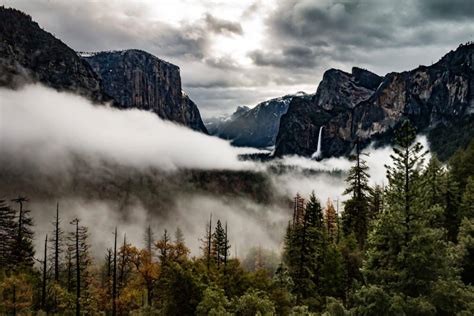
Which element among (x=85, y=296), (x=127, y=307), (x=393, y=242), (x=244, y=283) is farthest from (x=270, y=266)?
(x=393, y=242)

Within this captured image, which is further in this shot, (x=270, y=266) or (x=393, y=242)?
(x=270, y=266)

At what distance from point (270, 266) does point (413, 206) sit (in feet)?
254

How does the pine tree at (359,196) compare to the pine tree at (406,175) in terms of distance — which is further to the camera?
the pine tree at (359,196)

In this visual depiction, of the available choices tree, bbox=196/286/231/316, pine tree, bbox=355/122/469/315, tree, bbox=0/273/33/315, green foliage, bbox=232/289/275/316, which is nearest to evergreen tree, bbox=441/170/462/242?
pine tree, bbox=355/122/469/315

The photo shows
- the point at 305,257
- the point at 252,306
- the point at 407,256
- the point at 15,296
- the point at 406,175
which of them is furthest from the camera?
the point at 15,296

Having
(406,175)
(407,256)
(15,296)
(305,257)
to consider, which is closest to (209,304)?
(407,256)

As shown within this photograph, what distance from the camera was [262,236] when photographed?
173 meters

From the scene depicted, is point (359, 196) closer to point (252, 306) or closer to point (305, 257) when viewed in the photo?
point (305, 257)

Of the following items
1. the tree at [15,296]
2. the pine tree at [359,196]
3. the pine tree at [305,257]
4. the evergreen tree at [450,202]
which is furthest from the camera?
the evergreen tree at [450,202]

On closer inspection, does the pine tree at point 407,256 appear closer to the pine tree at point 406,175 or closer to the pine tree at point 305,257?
the pine tree at point 406,175

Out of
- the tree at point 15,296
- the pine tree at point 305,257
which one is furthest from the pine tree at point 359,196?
the tree at point 15,296

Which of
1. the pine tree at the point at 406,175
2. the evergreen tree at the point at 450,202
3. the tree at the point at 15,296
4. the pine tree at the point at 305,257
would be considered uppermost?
the pine tree at the point at 406,175

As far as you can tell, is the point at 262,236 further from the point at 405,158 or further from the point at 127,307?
the point at 405,158

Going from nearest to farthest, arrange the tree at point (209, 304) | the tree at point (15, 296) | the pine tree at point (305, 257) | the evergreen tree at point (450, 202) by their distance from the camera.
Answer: the tree at point (209, 304) → the pine tree at point (305, 257) → the tree at point (15, 296) → the evergreen tree at point (450, 202)
